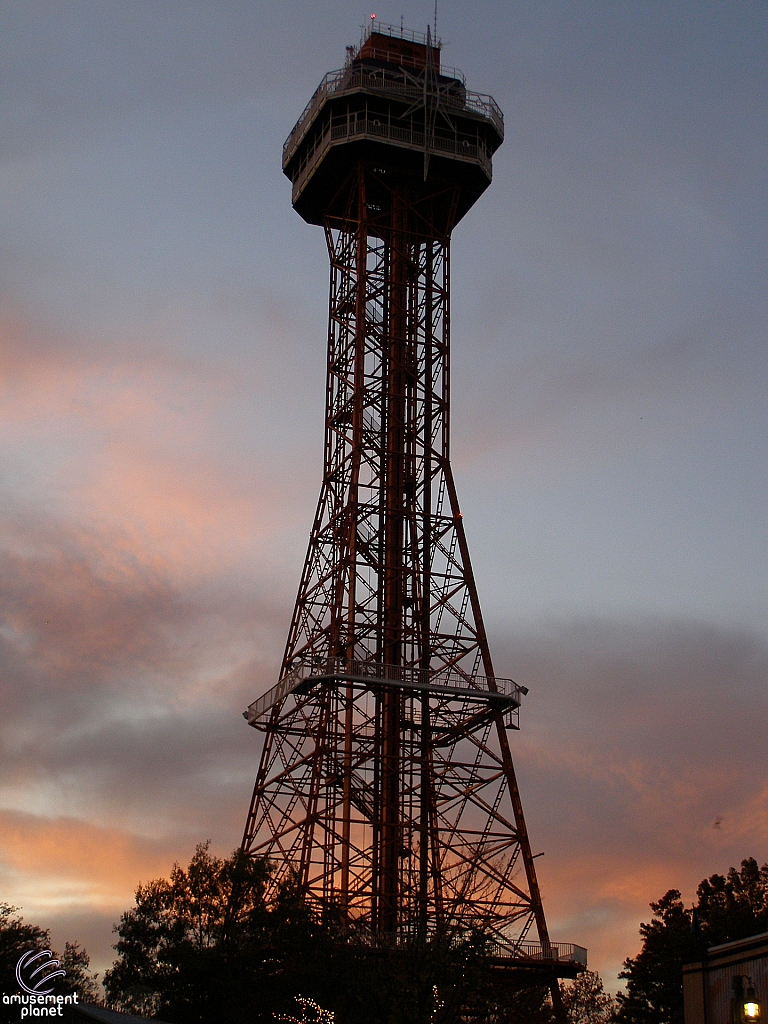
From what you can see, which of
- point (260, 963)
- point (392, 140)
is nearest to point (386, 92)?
point (392, 140)

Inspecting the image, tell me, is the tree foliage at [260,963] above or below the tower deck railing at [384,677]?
below

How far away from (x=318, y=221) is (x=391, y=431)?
11764 mm

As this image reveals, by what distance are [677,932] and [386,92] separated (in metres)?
42.5

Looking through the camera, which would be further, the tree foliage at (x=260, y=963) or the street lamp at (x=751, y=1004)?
the tree foliage at (x=260, y=963)

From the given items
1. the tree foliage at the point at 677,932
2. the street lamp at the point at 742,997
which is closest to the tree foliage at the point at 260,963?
the street lamp at the point at 742,997

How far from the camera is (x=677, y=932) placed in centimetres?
7350

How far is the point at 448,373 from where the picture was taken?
65.9 metres

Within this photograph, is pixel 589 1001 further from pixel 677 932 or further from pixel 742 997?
pixel 742 997

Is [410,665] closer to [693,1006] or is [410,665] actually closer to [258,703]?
[258,703]

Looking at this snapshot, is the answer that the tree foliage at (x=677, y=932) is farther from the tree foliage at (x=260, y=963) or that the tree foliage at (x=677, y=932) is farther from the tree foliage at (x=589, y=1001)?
the tree foliage at (x=260, y=963)

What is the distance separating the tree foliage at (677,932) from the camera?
71.2 m

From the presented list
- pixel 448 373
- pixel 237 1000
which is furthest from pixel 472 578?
pixel 237 1000

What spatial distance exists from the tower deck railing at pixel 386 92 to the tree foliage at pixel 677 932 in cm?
3841

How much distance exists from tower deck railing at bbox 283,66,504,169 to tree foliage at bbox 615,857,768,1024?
38.4 meters
